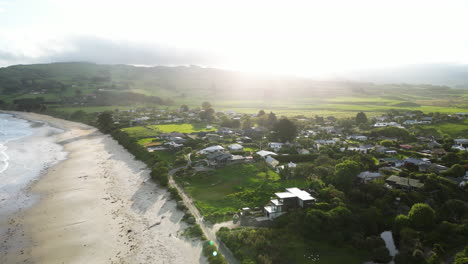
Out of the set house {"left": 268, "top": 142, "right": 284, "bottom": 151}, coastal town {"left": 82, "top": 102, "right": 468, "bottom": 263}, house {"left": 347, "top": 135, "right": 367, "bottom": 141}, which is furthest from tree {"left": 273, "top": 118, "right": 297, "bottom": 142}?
house {"left": 347, "top": 135, "right": 367, "bottom": 141}

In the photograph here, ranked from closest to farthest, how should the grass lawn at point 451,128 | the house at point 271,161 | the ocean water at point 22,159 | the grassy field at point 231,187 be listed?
the grassy field at point 231,187, the ocean water at point 22,159, the house at point 271,161, the grass lawn at point 451,128

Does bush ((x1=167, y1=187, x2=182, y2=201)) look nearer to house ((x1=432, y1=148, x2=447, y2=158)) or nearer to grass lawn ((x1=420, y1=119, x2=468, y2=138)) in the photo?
house ((x1=432, y1=148, x2=447, y2=158))

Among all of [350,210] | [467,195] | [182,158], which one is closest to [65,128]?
[182,158]

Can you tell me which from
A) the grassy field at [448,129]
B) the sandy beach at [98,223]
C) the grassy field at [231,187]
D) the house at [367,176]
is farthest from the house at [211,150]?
the grassy field at [448,129]

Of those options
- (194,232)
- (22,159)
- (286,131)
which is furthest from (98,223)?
(286,131)

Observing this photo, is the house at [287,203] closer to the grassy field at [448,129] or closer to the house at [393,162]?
the house at [393,162]

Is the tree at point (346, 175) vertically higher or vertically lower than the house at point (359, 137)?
higher
